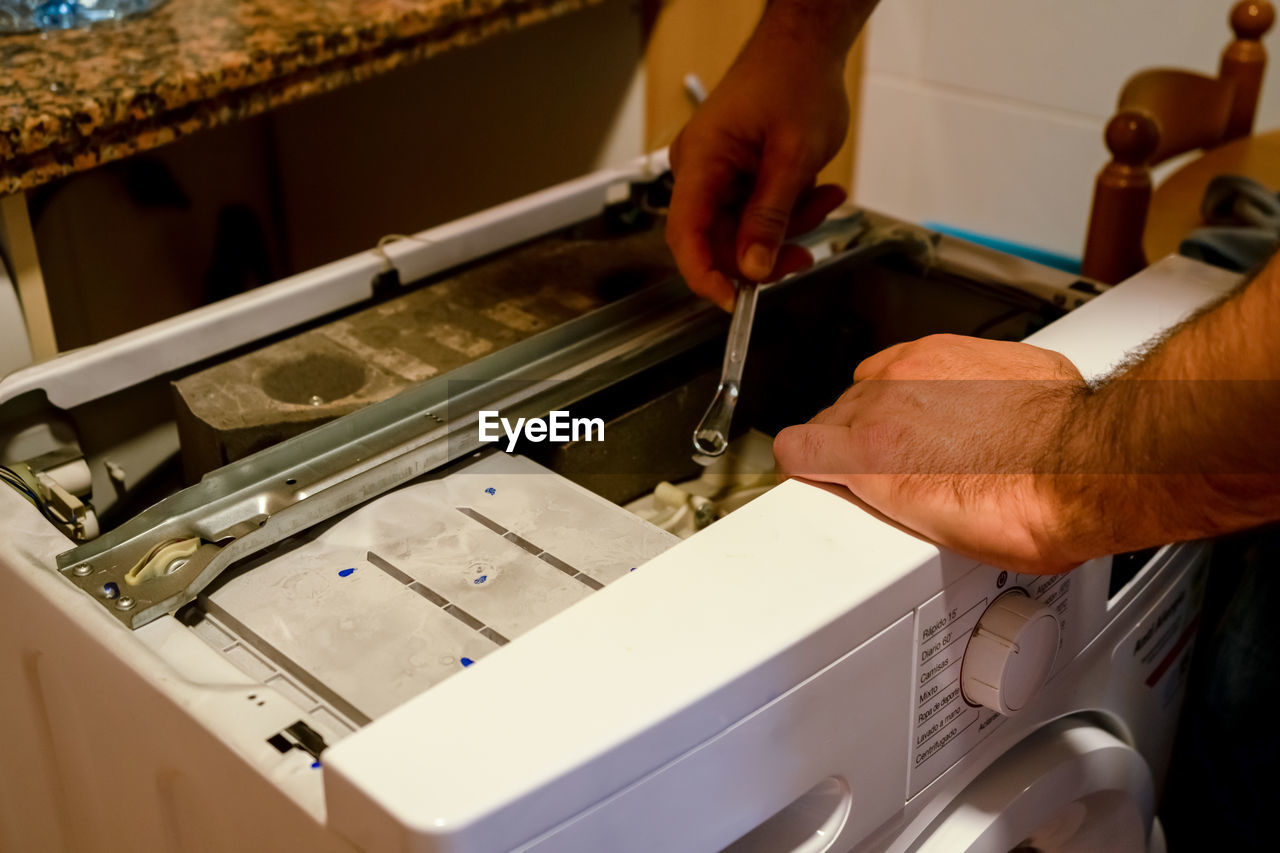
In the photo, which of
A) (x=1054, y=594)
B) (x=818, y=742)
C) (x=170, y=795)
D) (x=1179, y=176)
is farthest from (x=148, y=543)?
(x=1179, y=176)

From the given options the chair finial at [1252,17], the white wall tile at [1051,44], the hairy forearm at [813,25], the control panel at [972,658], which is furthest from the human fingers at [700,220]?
the white wall tile at [1051,44]

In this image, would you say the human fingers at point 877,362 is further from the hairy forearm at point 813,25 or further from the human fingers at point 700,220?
the hairy forearm at point 813,25

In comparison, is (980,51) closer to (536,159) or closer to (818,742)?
(536,159)

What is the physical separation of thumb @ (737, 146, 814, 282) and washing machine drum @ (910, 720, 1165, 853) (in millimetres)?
308

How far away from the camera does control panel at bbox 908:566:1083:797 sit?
0.48 meters

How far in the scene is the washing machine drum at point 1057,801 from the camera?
545 millimetres

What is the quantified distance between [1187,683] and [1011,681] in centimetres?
44

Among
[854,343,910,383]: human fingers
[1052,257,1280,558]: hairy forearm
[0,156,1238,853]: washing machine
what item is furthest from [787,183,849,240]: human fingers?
[1052,257,1280,558]: hairy forearm

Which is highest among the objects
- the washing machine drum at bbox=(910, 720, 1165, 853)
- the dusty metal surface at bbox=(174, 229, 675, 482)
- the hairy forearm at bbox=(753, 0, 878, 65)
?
the hairy forearm at bbox=(753, 0, 878, 65)

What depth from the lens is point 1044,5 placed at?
56.4 inches

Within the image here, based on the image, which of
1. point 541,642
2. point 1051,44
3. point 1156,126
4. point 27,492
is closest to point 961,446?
point 541,642
